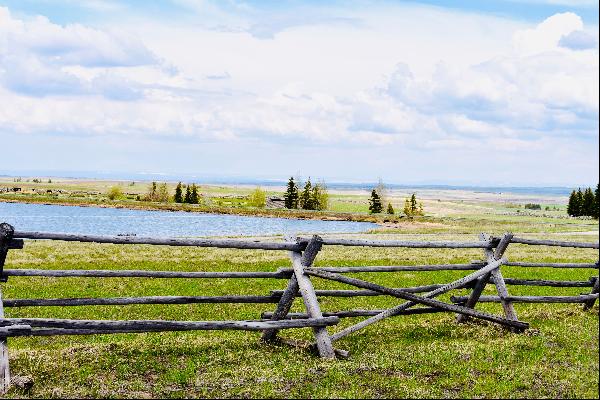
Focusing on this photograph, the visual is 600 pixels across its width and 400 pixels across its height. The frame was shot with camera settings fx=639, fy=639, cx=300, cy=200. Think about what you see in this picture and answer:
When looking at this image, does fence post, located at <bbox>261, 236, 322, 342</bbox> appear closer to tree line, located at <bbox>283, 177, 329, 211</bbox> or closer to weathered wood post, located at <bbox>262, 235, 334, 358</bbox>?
weathered wood post, located at <bbox>262, 235, 334, 358</bbox>

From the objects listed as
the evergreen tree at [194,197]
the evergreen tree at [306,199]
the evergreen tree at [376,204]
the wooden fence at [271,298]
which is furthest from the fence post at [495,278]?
the evergreen tree at [194,197]

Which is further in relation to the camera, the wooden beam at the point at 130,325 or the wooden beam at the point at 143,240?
the wooden beam at the point at 143,240

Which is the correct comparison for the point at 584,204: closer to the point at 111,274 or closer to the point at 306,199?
the point at 306,199

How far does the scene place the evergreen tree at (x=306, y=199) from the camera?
327ft

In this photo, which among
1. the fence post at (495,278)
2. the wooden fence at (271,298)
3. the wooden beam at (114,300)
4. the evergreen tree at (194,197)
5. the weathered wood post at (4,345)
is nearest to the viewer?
the weathered wood post at (4,345)

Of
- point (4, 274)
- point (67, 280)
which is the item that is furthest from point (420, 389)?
point (67, 280)

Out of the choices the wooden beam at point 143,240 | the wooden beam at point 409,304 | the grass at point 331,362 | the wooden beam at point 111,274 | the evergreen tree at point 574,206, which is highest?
the wooden beam at point 143,240

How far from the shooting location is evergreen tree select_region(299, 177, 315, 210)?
99812 millimetres

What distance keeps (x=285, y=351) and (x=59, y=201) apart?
8282 centimetres

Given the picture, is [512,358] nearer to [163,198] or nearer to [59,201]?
[59,201]

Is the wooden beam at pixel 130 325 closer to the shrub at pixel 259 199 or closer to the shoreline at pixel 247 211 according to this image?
the shoreline at pixel 247 211

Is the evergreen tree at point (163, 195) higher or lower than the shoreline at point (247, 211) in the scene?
higher

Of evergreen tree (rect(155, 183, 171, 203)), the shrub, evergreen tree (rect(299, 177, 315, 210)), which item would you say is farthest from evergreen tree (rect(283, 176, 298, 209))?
evergreen tree (rect(155, 183, 171, 203))

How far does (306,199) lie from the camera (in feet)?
328
